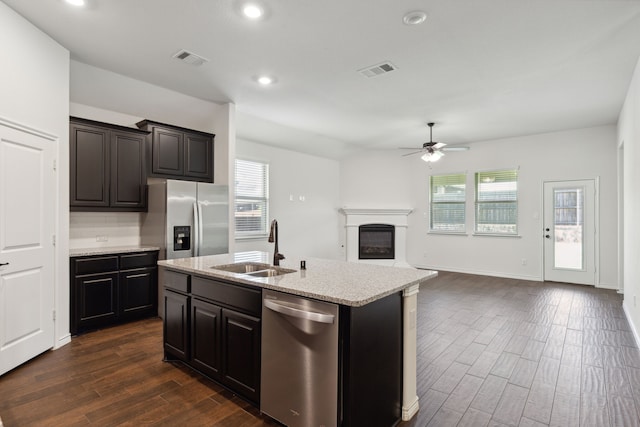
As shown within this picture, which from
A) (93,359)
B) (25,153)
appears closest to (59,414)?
(93,359)

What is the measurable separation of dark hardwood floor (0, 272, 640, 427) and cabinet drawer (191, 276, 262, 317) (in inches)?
27.1

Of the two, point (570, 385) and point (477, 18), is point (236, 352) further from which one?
point (477, 18)

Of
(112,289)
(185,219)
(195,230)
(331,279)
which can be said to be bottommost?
(112,289)

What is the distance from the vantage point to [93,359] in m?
→ 3.00

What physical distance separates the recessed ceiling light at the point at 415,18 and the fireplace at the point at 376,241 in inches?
223

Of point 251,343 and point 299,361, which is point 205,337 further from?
point 299,361

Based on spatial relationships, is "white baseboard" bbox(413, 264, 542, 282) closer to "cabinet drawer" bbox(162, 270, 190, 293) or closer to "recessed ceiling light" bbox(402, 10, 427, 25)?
"recessed ceiling light" bbox(402, 10, 427, 25)

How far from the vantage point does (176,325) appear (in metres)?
2.82

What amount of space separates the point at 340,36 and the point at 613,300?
5575mm

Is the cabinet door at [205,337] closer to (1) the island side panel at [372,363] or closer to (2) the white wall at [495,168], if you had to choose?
(1) the island side panel at [372,363]

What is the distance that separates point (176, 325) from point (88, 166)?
2313mm

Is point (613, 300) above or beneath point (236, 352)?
beneath

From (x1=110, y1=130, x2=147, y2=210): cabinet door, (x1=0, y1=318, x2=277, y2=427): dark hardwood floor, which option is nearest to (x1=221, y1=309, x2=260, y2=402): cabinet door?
(x1=0, y1=318, x2=277, y2=427): dark hardwood floor

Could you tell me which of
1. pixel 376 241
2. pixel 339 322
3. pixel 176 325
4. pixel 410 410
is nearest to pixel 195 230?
pixel 176 325
